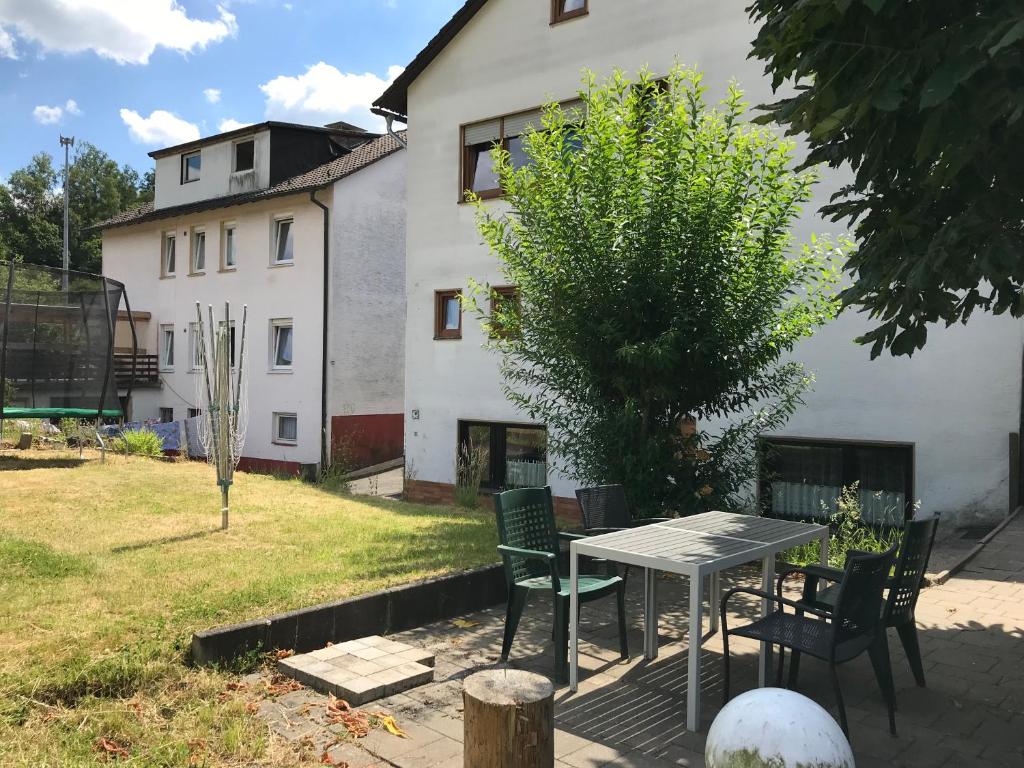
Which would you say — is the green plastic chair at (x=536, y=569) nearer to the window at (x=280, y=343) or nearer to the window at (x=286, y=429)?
the window at (x=286, y=429)

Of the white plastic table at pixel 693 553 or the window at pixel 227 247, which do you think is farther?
the window at pixel 227 247

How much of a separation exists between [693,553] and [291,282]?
1934 centimetres

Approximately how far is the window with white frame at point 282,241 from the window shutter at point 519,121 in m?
Result: 9.59

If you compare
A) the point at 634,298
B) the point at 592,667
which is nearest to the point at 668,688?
the point at 592,667

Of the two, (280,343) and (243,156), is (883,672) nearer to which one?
(280,343)

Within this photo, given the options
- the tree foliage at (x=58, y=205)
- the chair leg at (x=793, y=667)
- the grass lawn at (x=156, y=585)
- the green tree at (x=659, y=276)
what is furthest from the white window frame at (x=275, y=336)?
the tree foliage at (x=58, y=205)

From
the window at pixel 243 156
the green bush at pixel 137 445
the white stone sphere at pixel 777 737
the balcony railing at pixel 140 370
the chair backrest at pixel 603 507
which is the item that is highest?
the window at pixel 243 156

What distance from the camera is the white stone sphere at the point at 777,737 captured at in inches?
112

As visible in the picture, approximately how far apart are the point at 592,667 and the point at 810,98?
375 centimetres

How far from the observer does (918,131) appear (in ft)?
14.7

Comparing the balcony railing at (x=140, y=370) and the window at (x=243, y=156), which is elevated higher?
the window at (x=243, y=156)

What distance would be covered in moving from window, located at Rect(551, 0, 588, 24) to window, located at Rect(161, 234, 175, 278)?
1646 centimetres

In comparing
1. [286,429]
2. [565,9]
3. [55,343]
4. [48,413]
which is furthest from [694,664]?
[286,429]

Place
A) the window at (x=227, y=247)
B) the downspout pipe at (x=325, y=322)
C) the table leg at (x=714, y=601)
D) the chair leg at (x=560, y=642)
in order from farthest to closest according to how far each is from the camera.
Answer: the window at (x=227, y=247) → the downspout pipe at (x=325, y=322) → the table leg at (x=714, y=601) → the chair leg at (x=560, y=642)
